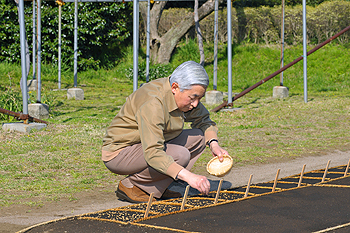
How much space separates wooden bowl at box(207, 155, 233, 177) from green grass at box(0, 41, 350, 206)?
1.21m

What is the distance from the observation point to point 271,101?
10.5m

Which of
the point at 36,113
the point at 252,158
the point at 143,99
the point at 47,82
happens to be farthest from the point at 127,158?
the point at 47,82

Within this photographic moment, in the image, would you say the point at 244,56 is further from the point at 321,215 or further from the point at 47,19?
the point at 321,215

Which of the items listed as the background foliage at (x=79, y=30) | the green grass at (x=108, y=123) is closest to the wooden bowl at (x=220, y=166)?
the green grass at (x=108, y=123)

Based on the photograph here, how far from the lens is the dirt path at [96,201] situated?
307cm

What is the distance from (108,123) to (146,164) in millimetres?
4371

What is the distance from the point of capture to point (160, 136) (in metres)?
2.86

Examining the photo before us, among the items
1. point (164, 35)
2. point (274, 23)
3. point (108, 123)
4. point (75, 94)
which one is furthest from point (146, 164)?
point (274, 23)

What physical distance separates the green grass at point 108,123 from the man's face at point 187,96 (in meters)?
1.42

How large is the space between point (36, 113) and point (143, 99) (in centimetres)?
498

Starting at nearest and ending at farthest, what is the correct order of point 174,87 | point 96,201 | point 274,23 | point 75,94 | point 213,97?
point 174,87, point 96,201, point 213,97, point 75,94, point 274,23

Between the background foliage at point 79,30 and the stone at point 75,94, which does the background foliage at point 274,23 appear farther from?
the stone at point 75,94

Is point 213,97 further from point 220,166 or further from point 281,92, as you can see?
point 220,166

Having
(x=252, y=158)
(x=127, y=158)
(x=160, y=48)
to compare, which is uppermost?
(x=160, y=48)
